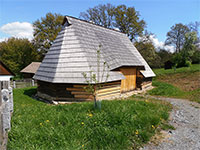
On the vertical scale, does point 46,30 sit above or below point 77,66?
above

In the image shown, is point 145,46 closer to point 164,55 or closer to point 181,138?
point 164,55

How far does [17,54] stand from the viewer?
3444 centimetres

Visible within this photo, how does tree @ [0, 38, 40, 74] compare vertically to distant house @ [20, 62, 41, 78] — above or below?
above

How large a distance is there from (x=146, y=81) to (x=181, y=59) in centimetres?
2042

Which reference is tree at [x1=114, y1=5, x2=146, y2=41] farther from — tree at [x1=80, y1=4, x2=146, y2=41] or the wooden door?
the wooden door

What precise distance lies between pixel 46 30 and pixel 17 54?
10000 mm

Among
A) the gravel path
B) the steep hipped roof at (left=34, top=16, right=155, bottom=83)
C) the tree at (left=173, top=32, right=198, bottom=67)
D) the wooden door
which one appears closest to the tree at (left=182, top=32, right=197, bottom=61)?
the tree at (left=173, top=32, right=198, bottom=67)

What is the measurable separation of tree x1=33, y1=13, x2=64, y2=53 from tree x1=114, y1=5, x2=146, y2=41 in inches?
569

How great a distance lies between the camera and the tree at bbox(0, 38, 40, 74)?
3331cm

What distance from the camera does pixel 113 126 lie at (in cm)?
384

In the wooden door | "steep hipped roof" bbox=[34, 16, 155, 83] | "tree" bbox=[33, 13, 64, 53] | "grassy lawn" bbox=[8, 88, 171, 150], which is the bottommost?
"grassy lawn" bbox=[8, 88, 171, 150]


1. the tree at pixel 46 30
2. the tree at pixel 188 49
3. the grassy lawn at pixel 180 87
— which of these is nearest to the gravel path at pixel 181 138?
the grassy lawn at pixel 180 87

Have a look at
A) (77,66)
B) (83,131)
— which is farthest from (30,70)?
(83,131)

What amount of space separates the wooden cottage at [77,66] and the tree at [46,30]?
2238 centimetres
